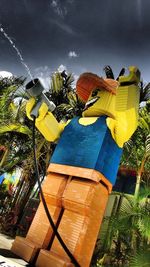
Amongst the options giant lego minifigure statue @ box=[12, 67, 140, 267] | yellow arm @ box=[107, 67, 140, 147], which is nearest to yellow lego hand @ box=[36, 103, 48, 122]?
giant lego minifigure statue @ box=[12, 67, 140, 267]

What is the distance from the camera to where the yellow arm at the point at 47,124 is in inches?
75.5

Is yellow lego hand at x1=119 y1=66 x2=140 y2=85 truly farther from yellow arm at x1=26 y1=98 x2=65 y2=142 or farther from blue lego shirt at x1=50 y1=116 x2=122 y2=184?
yellow arm at x1=26 y1=98 x2=65 y2=142

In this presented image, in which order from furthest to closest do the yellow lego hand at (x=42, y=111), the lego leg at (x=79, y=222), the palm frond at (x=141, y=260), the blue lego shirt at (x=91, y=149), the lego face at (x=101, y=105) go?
the palm frond at (x=141, y=260) < the lego face at (x=101, y=105) < the yellow lego hand at (x=42, y=111) < the blue lego shirt at (x=91, y=149) < the lego leg at (x=79, y=222)

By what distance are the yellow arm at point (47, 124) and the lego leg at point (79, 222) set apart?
1.51ft

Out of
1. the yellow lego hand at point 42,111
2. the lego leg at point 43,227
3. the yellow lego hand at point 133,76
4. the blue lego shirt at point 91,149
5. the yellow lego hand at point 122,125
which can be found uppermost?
the yellow lego hand at point 133,76

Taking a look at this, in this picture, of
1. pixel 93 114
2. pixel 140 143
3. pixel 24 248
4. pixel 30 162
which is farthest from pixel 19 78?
pixel 24 248

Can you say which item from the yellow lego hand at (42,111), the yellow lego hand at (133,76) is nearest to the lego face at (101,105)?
the yellow lego hand at (133,76)

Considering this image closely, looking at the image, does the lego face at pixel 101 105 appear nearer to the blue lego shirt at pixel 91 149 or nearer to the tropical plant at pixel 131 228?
the blue lego shirt at pixel 91 149

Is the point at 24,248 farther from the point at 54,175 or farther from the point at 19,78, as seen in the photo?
the point at 19,78

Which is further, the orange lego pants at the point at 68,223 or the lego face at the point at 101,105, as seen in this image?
the lego face at the point at 101,105

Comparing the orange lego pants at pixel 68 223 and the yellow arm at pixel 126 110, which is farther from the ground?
the yellow arm at pixel 126 110

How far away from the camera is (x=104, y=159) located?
1841 mm

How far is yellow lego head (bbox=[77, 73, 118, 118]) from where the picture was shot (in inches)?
80.5

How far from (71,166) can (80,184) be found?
0.16m
